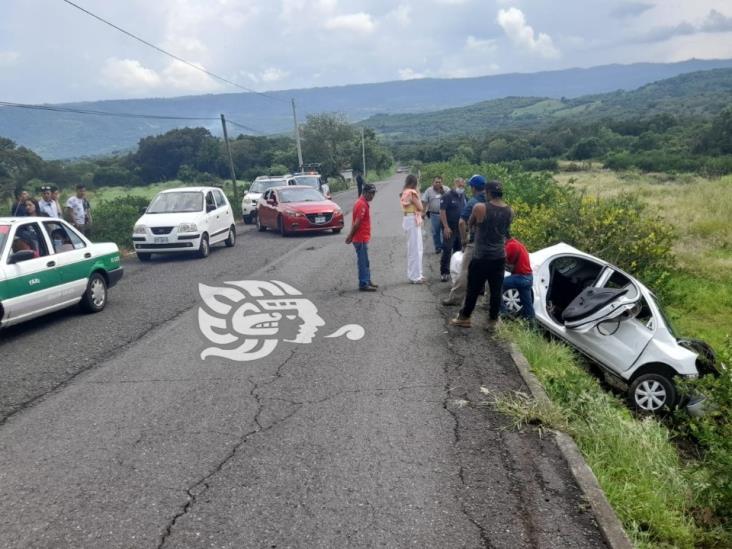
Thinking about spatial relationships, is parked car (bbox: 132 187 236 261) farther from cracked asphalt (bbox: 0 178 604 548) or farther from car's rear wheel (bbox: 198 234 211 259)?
cracked asphalt (bbox: 0 178 604 548)

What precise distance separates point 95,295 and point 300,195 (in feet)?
36.5

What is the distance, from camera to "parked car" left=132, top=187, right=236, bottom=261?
14.4 m

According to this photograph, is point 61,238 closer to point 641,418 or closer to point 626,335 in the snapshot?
point 626,335

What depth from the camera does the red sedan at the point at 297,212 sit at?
18594 mm

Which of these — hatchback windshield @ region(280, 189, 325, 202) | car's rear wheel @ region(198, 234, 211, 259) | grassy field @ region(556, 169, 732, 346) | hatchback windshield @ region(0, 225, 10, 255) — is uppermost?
hatchback windshield @ region(0, 225, 10, 255)

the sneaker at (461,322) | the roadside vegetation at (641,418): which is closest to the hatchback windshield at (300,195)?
the roadside vegetation at (641,418)

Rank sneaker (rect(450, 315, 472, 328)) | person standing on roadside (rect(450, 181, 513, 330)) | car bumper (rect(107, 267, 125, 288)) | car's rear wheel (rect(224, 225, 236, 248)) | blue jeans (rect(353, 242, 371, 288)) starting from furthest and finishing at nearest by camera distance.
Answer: car's rear wheel (rect(224, 225, 236, 248)) → blue jeans (rect(353, 242, 371, 288)) → car bumper (rect(107, 267, 125, 288)) → sneaker (rect(450, 315, 472, 328)) → person standing on roadside (rect(450, 181, 513, 330))

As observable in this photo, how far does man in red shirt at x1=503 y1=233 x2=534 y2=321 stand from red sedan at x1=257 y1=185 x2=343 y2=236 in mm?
11218

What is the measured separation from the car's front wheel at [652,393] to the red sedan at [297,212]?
41.6 feet

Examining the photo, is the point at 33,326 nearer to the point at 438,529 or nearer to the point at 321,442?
the point at 321,442

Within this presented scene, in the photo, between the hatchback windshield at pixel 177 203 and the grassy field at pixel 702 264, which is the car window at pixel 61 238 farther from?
the grassy field at pixel 702 264

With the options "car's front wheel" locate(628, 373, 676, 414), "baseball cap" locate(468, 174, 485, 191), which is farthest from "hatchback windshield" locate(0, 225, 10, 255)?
"car's front wheel" locate(628, 373, 676, 414)

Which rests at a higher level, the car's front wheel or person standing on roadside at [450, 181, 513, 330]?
person standing on roadside at [450, 181, 513, 330]

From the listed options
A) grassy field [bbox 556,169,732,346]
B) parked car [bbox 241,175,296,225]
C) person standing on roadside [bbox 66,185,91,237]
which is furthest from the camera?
parked car [bbox 241,175,296,225]
